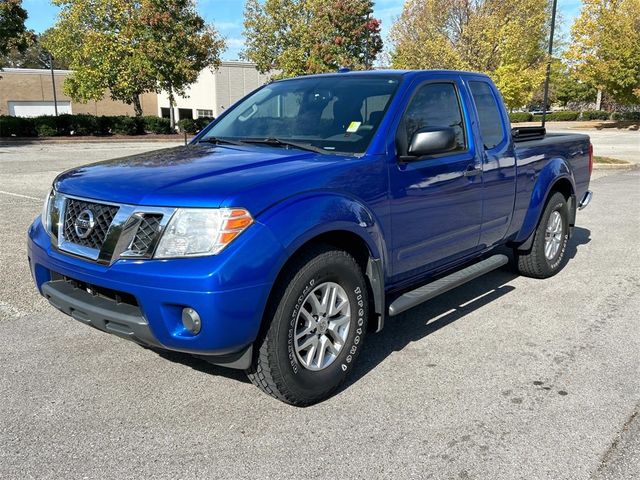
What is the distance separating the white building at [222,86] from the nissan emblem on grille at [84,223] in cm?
4691

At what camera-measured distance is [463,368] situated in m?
3.78

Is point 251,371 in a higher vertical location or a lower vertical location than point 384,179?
lower

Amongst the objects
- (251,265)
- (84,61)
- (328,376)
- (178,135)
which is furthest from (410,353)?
(84,61)

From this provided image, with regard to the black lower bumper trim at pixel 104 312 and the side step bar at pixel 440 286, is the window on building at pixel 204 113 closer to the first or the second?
the side step bar at pixel 440 286

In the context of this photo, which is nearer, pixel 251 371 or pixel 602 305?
pixel 251 371

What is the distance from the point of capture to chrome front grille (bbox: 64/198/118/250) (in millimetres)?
2990

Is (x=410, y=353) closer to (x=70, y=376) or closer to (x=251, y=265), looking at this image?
(x=251, y=265)

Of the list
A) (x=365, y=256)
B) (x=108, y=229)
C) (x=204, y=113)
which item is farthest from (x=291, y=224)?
(x=204, y=113)

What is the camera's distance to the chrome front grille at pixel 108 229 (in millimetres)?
2836

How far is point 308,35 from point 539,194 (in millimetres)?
31596

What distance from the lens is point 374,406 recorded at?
3287 mm

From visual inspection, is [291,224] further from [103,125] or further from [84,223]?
[103,125]

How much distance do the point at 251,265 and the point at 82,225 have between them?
1044 mm

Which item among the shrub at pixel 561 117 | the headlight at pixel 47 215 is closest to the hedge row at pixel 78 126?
the headlight at pixel 47 215
